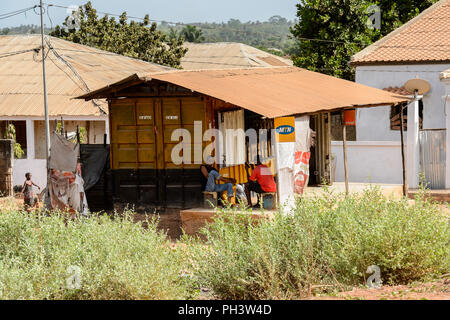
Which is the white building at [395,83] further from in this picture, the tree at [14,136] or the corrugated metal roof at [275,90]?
the tree at [14,136]

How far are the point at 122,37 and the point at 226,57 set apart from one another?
12.6 meters

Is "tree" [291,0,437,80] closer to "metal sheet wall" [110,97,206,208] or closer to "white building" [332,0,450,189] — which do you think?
"white building" [332,0,450,189]

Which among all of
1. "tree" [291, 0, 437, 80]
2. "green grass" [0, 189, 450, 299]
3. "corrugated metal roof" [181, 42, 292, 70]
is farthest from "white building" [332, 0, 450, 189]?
"corrugated metal roof" [181, 42, 292, 70]

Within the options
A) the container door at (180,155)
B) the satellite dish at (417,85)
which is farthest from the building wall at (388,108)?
the container door at (180,155)

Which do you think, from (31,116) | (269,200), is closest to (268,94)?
(269,200)

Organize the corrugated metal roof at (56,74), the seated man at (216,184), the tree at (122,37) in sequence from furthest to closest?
the tree at (122,37) → the corrugated metal roof at (56,74) → the seated man at (216,184)

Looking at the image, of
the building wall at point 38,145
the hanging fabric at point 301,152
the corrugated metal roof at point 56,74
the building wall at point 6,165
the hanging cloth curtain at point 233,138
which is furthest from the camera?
the corrugated metal roof at point 56,74

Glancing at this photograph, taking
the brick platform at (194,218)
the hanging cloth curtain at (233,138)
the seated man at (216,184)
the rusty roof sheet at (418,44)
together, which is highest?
the rusty roof sheet at (418,44)

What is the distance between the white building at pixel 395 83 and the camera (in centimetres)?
1984

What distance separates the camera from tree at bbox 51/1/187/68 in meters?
37.2

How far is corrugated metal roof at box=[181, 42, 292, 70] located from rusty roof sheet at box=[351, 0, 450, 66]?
20.2 m

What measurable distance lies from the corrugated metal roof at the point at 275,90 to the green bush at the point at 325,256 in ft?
12.9
